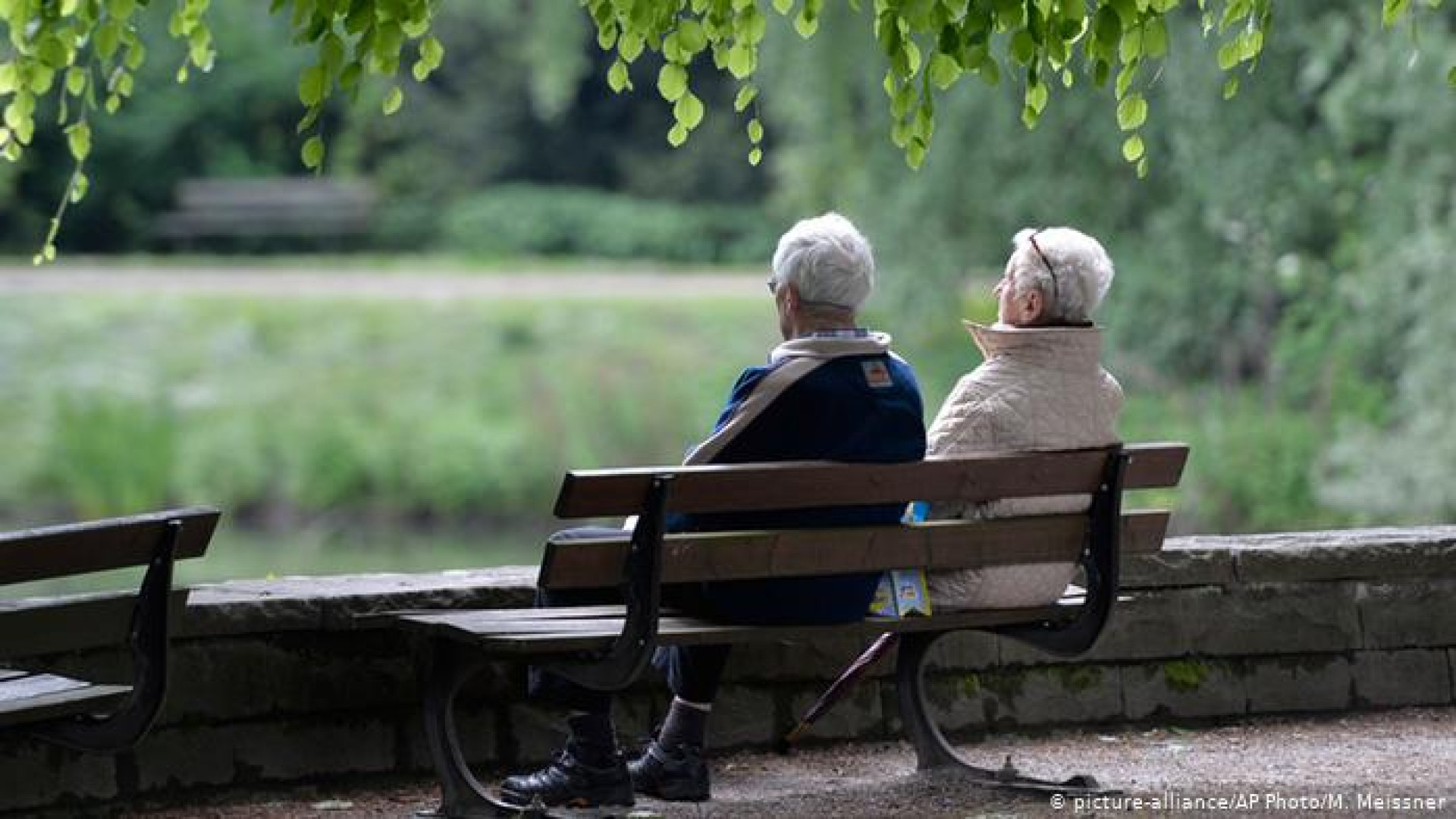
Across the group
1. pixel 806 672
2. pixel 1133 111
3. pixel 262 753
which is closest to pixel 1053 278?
pixel 1133 111

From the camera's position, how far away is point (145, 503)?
1025 inches

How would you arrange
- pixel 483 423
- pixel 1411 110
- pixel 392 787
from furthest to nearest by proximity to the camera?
pixel 483 423, pixel 1411 110, pixel 392 787

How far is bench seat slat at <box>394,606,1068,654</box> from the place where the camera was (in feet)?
16.4

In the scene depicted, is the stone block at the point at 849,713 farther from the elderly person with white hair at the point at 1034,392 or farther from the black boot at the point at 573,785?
the black boot at the point at 573,785

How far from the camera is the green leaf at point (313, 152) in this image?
5.25 meters

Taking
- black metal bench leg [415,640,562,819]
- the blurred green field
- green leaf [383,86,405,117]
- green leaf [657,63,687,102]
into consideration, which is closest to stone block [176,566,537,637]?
black metal bench leg [415,640,562,819]

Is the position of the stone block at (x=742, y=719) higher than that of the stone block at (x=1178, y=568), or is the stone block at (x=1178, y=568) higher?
the stone block at (x=1178, y=568)

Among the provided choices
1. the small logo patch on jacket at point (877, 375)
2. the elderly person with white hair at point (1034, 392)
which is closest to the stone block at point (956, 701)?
the elderly person with white hair at point (1034, 392)

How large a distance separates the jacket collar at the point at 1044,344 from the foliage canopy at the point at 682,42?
44 cm

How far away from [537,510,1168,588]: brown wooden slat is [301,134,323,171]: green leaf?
39.9 inches

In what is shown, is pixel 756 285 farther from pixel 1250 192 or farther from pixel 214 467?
pixel 1250 192

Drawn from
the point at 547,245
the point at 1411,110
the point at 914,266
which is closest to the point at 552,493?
the point at 914,266

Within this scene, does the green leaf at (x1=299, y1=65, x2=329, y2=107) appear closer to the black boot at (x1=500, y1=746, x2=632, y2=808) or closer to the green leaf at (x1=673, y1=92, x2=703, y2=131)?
the green leaf at (x1=673, y1=92, x2=703, y2=131)

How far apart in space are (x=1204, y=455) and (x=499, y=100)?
73.5ft
